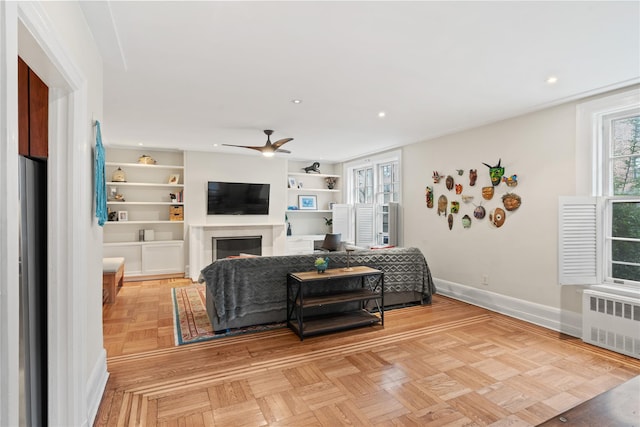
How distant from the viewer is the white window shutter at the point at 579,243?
3.38 m

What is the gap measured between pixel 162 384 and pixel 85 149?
1.74m

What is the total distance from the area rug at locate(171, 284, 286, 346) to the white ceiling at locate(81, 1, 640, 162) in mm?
2418

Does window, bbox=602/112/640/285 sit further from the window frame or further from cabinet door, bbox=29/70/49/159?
cabinet door, bbox=29/70/49/159

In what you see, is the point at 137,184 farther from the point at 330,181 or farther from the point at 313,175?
the point at 330,181

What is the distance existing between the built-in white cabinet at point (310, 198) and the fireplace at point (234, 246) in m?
1.05

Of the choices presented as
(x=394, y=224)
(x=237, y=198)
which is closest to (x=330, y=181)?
(x=237, y=198)

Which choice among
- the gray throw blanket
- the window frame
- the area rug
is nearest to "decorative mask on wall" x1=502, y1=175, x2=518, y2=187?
the window frame

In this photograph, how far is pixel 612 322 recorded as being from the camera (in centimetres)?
312

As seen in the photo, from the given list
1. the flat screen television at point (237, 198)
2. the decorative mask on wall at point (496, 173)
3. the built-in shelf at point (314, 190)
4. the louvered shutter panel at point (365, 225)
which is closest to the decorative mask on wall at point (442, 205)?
the decorative mask on wall at point (496, 173)

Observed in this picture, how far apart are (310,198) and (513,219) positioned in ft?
15.2

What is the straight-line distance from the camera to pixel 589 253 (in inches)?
134

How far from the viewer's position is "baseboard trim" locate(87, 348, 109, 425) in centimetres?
205

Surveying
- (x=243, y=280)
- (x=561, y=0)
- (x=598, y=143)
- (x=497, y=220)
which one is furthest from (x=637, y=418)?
(x=497, y=220)

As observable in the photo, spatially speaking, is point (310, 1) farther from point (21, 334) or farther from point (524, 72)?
point (21, 334)
